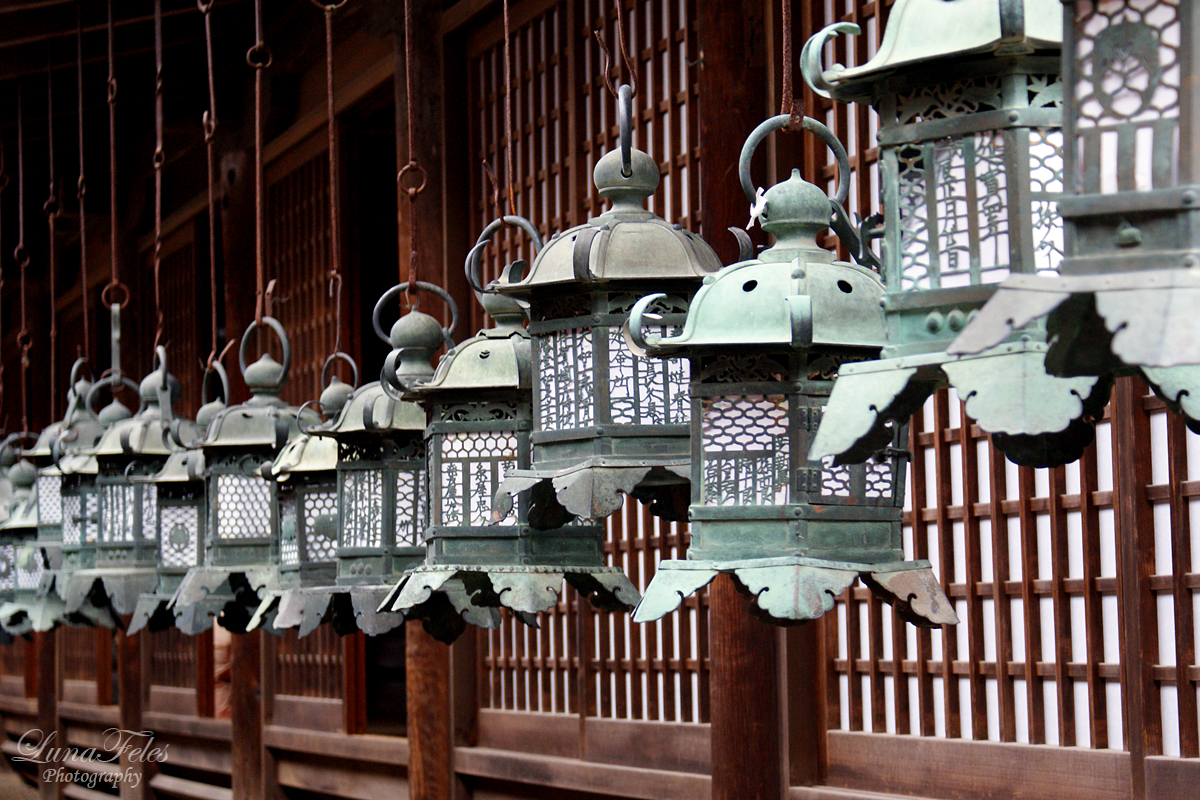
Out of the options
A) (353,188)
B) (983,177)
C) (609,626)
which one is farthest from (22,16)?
(983,177)

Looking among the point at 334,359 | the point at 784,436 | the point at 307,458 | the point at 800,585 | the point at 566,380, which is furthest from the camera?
the point at 334,359

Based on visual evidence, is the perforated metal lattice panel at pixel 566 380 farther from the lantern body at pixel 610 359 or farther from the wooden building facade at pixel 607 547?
the wooden building facade at pixel 607 547

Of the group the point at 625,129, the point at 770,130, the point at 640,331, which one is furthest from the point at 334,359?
the point at 770,130

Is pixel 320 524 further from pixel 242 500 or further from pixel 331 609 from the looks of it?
pixel 242 500

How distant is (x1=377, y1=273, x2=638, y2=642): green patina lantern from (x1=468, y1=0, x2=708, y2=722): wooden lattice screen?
1687mm

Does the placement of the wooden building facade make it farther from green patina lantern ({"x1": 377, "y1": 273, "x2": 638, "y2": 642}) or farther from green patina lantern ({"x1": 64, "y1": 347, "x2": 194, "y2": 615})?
green patina lantern ({"x1": 64, "y1": 347, "x2": 194, "y2": 615})

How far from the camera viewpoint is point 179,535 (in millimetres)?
5262

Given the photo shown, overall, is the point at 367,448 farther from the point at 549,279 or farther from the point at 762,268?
the point at 762,268

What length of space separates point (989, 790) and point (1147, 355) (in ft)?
8.22

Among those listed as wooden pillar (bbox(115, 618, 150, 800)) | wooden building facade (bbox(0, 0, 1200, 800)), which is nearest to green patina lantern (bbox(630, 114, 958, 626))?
wooden building facade (bbox(0, 0, 1200, 800))

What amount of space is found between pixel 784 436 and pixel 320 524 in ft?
6.56

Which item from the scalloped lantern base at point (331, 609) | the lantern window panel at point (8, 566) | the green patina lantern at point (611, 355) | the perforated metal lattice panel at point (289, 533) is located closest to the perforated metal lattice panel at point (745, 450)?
the green patina lantern at point (611, 355)

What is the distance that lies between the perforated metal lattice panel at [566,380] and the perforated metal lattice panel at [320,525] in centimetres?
130

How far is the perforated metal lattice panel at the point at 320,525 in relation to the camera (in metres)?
4.33
